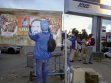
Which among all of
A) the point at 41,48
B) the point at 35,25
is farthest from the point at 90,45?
the point at 41,48

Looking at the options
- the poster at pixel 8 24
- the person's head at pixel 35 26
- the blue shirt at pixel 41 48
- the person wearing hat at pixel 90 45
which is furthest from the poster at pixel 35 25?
the person wearing hat at pixel 90 45

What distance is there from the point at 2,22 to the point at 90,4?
697cm

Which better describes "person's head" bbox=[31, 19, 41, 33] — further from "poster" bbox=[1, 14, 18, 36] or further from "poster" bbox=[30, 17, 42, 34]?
"poster" bbox=[1, 14, 18, 36]

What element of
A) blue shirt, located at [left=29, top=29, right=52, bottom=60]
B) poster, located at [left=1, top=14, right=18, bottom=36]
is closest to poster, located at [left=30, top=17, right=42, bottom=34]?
poster, located at [left=1, top=14, right=18, bottom=36]

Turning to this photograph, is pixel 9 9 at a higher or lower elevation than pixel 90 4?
lower

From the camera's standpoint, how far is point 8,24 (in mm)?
4438

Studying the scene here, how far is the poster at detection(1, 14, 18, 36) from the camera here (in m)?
4.39

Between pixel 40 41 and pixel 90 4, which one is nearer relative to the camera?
pixel 40 41

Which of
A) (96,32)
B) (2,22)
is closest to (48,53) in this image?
(2,22)

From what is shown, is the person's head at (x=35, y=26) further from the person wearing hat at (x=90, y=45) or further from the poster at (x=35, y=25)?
the person wearing hat at (x=90, y=45)

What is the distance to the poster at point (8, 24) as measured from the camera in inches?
173

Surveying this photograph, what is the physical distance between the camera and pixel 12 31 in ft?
14.8

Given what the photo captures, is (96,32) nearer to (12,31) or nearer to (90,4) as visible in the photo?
(90,4)

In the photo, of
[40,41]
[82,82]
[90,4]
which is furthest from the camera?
[90,4]
